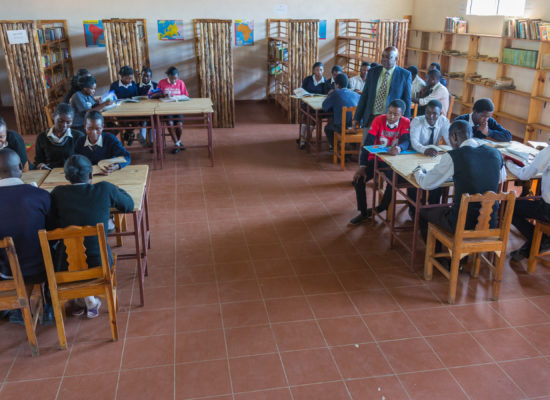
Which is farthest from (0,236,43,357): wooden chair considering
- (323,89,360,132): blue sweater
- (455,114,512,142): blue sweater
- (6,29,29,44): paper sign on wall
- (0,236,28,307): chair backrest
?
(6,29,29,44): paper sign on wall

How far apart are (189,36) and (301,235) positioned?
7667 millimetres

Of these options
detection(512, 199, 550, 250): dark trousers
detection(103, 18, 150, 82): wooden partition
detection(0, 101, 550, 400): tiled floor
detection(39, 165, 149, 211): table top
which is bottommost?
detection(0, 101, 550, 400): tiled floor

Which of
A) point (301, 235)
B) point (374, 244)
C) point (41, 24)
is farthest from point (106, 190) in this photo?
point (41, 24)

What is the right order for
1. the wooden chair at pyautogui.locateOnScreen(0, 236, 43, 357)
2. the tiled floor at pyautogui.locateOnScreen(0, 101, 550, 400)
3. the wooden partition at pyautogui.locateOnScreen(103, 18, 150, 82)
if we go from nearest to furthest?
1. the wooden chair at pyautogui.locateOnScreen(0, 236, 43, 357)
2. the tiled floor at pyautogui.locateOnScreen(0, 101, 550, 400)
3. the wooden partition at pyautogui.locateOnScreen(103, 18, 150, 82)

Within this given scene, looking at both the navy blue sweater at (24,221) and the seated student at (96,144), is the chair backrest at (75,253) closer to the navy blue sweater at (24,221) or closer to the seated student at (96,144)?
the navy blue sweater at (24,221)

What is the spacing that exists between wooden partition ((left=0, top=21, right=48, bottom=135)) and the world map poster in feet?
10.2

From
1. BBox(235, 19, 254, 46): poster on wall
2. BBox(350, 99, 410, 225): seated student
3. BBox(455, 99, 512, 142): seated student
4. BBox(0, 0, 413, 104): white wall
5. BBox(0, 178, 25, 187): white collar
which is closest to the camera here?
BBox(0, 178, 25, 187): white collar

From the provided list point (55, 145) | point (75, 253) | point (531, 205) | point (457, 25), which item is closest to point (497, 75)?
point (457, 25)

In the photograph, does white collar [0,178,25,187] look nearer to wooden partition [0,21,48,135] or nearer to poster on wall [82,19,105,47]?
wooden partition [0,21,48,135]

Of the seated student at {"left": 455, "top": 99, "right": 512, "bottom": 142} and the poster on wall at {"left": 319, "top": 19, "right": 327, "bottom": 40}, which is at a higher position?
the poster on wall at {"left": 319, "top": 19, "right": 327, "bottom": 40}

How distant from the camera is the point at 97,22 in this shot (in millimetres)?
10453

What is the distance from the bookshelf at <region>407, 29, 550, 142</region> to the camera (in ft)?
24.4

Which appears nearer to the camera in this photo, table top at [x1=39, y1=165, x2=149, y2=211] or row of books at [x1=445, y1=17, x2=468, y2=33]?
table top at [x1=39, y1=165, x2=149, y2=211]

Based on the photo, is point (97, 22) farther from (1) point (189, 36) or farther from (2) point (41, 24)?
(1) point (189, 36)
